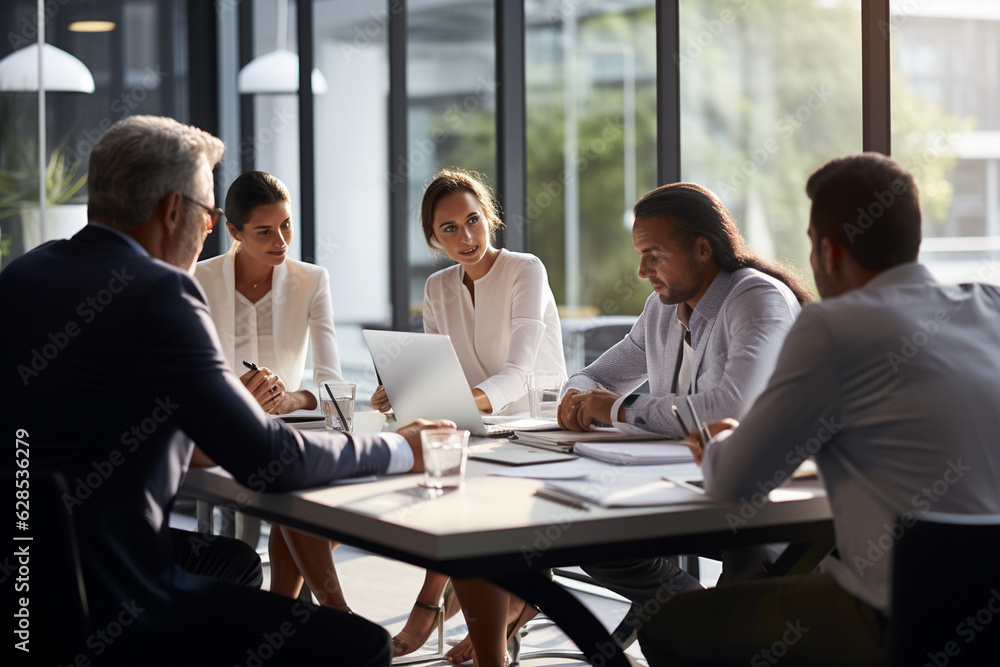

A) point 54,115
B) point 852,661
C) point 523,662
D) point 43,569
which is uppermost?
point 54,115

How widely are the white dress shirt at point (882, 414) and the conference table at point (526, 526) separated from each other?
0.09 m

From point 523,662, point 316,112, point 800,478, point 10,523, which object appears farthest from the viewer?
point 316,112

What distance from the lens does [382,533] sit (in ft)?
4.88

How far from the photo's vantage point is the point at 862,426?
151 centimetres

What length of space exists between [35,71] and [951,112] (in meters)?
4.40

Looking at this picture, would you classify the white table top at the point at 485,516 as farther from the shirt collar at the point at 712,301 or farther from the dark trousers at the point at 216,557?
the shirt collar at the point at 712,301

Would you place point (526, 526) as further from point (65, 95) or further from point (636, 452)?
point (65, 95)

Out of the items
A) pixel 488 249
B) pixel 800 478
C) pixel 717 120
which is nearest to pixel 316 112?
pixel 488 249

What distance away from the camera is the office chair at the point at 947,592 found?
4.17 ft

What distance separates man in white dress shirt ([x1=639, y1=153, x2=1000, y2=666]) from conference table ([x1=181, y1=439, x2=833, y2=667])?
0.07 m

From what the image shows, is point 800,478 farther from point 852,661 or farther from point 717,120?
point 717,120

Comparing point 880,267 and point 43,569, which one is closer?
point 43,569

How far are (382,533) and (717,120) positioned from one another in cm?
1202

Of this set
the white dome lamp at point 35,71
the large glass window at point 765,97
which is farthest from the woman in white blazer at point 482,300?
the large glass window at point 765,97
